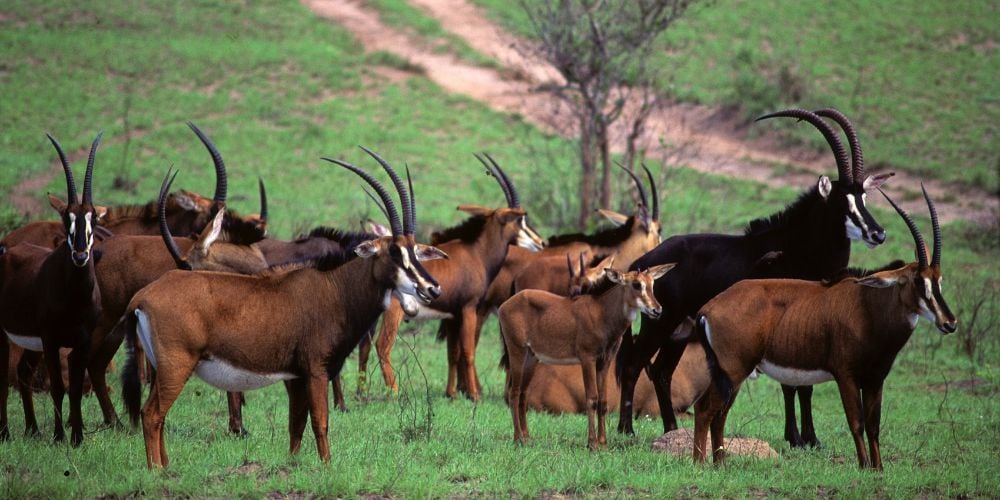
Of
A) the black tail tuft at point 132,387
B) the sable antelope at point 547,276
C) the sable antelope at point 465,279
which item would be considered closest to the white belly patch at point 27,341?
the black tail tuft at point 132,387

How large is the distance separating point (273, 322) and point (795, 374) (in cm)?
381

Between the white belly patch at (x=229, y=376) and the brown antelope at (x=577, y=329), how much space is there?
238cm

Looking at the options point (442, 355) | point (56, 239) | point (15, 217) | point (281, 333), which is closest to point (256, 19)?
point (15, 217)

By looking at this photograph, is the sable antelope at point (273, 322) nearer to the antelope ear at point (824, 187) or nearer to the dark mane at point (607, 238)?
the antelope ear at point (824, 187)

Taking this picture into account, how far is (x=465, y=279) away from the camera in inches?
505

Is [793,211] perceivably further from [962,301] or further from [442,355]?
[962,301]

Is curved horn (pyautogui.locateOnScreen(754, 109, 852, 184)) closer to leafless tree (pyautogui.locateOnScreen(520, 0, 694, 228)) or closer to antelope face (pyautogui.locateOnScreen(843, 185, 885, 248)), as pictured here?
antelope face (pyautogui.locateOnScreen(843, 185, 885, 248))

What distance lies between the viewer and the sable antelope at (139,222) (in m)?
12.1

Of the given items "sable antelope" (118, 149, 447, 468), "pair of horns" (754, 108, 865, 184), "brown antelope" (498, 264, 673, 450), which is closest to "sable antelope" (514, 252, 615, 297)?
"brown antelope" (498, 264, 673, 450)

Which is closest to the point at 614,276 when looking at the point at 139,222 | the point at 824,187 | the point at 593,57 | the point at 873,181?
the point at 824,187

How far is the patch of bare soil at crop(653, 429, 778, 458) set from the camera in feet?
30.3

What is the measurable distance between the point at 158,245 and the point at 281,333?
9.50 feet

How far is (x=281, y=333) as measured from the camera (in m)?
8.05

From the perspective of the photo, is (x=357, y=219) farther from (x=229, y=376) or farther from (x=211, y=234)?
(x=229, y=376)
